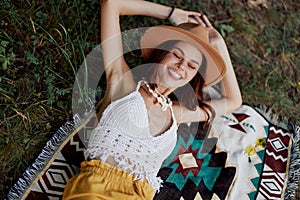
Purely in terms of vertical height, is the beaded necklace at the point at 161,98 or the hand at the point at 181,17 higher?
the hand at the point at 181,17

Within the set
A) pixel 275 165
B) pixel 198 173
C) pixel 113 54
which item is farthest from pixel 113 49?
pixel 275 165

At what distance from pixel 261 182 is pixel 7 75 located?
118 cm

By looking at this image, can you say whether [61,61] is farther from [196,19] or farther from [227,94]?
[227,94]

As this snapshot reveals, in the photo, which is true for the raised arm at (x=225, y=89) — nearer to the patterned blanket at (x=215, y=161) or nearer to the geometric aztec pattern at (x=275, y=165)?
the patterned blanket at (x=215, y=161)

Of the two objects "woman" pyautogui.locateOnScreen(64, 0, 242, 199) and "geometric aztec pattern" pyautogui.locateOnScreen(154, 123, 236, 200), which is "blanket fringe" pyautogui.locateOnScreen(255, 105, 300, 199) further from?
"woman" pyautogui.locateOnScreen(64, 0, 242, 199)

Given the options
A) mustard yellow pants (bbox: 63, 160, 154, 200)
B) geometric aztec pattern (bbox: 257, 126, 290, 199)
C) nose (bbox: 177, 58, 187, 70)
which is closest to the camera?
mustard yellow pants (bbox: 63, 160, 154, 200)

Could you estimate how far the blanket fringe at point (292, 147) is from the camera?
195cm

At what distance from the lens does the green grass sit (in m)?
A: 1.79

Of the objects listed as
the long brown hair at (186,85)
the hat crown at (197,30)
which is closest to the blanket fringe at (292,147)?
the long brown hair at (186,85)

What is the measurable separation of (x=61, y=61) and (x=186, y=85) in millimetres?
555

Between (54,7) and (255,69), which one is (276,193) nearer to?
(255,69)

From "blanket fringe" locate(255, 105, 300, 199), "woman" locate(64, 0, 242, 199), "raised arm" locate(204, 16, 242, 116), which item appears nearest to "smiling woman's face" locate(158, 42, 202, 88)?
"woman" locate(64, 0, 242, 199)

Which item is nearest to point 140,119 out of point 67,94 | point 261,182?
point 67,94

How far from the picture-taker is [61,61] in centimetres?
193
